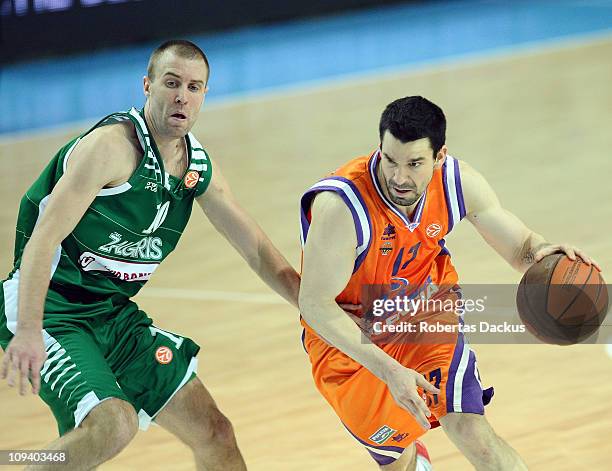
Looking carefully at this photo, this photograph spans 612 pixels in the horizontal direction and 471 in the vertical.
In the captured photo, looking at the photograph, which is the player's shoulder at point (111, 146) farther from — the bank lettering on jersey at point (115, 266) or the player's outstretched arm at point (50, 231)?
the bank lettering on jersey at point (115, 266)

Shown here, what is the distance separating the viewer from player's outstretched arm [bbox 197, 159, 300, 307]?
4.80 metres

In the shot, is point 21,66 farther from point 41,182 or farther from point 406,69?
point 41,182

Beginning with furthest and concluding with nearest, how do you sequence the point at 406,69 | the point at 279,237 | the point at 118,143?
the point at 406,69
the point at 279,237
the point at 118,143

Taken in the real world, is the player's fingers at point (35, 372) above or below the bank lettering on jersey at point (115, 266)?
below

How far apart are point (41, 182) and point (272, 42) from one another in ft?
43.5

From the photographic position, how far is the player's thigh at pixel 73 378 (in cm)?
426

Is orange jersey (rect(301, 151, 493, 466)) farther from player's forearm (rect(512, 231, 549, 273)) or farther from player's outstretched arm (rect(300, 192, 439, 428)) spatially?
player's forearm (rect(512, 231, 549, 273))

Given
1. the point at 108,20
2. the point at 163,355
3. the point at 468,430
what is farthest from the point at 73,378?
the point at 108,20

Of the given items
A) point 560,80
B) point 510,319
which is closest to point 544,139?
point 560,80

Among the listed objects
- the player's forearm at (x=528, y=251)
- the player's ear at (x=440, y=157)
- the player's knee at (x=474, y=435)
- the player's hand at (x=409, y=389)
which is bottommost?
the player's knee at (x=474, y=435)

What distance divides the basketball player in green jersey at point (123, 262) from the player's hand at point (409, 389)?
75 centimetres

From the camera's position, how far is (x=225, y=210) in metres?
4.84

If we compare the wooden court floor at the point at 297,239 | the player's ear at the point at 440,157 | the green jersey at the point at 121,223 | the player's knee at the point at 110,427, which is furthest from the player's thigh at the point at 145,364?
the player's ear at the point at 440,157

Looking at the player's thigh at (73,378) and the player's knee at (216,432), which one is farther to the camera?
the player's knee at (216,432)
